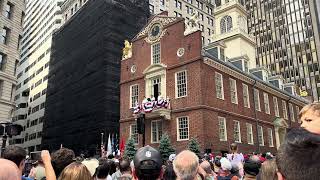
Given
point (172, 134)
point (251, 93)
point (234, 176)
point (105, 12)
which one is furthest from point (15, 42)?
point (234, 176)

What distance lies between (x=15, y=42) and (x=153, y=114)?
2083cm

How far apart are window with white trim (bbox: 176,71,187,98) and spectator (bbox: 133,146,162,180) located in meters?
22.7

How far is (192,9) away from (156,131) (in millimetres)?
48449

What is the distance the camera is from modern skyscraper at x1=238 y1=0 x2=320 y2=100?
85.9 m

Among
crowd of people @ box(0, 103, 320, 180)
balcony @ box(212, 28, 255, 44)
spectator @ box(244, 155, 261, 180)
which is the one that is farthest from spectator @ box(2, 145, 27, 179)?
balcony @ box(212, 28, 255, 44)

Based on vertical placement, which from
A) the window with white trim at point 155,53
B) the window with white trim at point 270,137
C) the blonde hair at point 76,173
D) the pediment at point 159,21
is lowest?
the blonde hair at point 76,173

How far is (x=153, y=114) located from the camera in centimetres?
2636

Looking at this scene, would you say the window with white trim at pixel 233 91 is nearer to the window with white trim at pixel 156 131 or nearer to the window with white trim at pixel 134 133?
the window with white trim at pixel 156 131

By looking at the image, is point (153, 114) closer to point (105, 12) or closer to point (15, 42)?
point (15, 42)

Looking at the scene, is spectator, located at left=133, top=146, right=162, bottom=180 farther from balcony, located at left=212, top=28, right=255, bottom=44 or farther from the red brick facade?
balcony, located at left=212, top=28, right=255, bottom=44

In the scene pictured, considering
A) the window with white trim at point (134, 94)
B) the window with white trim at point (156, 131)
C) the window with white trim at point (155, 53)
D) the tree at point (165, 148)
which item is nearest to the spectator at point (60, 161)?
the tree at point (165, 148)

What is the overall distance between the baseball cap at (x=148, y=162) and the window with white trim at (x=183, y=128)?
22.1 meters

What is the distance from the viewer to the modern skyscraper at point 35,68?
81.1 m

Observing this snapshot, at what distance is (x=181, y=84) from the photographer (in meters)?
26.4
